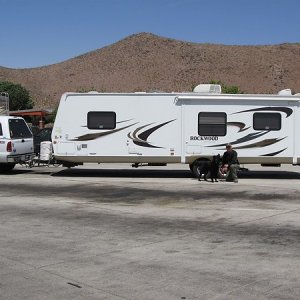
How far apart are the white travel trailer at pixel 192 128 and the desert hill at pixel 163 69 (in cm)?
9607

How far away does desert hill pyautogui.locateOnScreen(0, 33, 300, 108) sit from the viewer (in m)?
122

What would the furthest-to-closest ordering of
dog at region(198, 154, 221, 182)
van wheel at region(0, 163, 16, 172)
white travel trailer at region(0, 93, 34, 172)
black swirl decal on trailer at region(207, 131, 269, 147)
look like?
van wheel at region(0, 163, 16, 172)
white travel trailer at region(0, 93, 34, 172)
black swirl decal on trailer at region(207, 131, 269, 147)
dog at region(198, 154, 221, 182)

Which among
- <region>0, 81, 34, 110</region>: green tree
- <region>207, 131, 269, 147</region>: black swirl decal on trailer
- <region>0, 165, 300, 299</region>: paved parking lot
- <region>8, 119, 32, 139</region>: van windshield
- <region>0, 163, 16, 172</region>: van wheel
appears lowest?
<region>0, 165, 300, 299</region>: paved parking lot

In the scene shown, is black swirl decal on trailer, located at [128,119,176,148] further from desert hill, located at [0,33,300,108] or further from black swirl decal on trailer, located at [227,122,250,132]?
desert hill, located at [0,33,300,108]

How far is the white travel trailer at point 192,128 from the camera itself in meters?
17.5

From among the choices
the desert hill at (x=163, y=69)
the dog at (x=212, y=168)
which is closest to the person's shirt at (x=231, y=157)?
the dog at (x=212, y=168)

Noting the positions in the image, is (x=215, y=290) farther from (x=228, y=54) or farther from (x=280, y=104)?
(x=228, y=54)

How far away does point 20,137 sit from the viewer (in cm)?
1912

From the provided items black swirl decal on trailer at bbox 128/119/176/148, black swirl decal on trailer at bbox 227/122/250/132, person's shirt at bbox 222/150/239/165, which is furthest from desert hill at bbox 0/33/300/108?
person's shirt at bbox 222/150/239/165

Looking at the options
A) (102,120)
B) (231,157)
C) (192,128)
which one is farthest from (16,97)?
(231,157)

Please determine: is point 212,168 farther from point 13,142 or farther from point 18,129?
point 18,129

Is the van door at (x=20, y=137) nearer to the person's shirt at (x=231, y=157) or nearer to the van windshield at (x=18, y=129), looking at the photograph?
the van windshield at (x=18, y=129)

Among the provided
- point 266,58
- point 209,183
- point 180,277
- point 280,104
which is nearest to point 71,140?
point 209,183

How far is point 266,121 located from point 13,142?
8816mm
